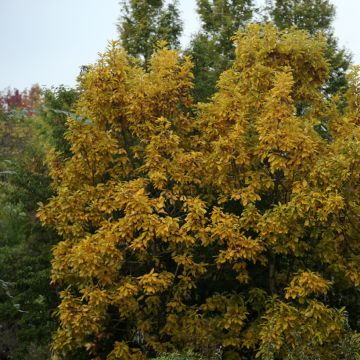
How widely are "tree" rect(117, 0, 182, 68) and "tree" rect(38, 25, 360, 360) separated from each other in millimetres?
9467

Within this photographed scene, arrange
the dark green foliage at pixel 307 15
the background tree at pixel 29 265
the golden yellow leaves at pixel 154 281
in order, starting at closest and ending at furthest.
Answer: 1. the golden yellow leaves at pixel 154 281
2. the background tree at pixel 29 265
3. the dark green foliage at pixel 307 15

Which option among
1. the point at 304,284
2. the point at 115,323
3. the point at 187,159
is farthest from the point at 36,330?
the point at 304,284

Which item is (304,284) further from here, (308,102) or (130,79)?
(130,79)

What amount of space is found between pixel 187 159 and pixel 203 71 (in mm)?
7531

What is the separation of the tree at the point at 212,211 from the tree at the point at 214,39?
455 cm

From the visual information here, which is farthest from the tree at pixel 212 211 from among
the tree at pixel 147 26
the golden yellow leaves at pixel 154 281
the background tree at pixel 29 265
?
the tree at pixel 147 26

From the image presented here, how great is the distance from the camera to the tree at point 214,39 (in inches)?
639

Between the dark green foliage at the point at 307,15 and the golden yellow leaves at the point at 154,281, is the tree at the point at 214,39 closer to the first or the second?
the dark green foliage at the point at 307,15

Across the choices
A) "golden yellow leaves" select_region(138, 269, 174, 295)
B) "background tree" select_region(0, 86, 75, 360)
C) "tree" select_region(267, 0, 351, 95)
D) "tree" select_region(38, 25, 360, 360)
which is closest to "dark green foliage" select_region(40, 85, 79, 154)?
"background tree" select_region(0, 86, 75, 360)

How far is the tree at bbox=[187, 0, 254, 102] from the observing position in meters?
16.2

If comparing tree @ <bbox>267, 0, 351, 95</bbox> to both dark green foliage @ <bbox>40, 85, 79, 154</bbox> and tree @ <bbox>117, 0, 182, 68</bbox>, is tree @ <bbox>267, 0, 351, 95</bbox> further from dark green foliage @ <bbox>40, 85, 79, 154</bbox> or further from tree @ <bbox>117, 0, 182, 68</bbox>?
dark green foliage @ <bbox>40, 85, 79, 154</bbox>

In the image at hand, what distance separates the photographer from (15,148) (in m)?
30.1

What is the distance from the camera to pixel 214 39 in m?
20.7

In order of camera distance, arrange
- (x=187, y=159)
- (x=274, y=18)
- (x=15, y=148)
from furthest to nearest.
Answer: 1. (x=15, y=148)
2. (x=274, y=18)
3. (x=187, y=159)
